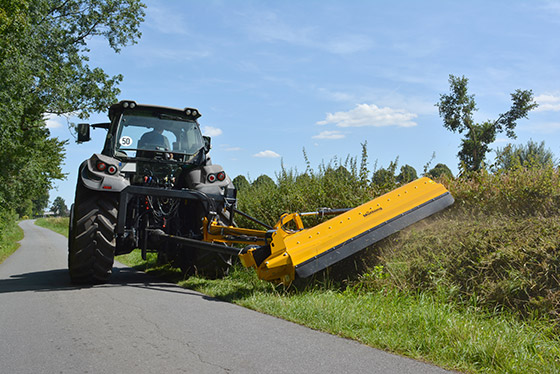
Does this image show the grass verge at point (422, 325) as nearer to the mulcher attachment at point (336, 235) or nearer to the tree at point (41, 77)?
the mulcher attachment at point (336, 235)

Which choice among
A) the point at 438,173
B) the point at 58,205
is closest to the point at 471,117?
the point at 438,173

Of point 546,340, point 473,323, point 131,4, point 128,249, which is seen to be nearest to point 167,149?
point 128,249

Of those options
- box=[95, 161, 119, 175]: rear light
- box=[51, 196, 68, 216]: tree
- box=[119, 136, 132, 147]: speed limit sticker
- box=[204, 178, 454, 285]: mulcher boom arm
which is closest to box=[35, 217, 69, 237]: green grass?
box=[119, 136, 132, 147]: speed limit sticker

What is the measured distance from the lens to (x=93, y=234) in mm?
6102

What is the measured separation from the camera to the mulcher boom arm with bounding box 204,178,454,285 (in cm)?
495

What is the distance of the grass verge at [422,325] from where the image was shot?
121 inches

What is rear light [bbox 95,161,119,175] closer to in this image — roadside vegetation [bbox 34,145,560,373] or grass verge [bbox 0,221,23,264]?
roadside vegetation [bbox 34,145,560,373]

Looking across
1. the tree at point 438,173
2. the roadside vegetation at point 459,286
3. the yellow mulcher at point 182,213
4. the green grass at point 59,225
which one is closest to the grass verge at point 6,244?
the yellow mulcher at point 182,213

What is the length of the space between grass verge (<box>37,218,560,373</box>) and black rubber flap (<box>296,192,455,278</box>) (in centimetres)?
34

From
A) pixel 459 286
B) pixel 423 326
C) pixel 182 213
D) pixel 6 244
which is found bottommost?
pixel 6 244

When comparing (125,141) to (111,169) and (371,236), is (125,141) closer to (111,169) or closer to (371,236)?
(111,169)

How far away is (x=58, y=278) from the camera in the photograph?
797 centimetres

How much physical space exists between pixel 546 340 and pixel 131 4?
23251 mm

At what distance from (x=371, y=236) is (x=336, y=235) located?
420 mm
